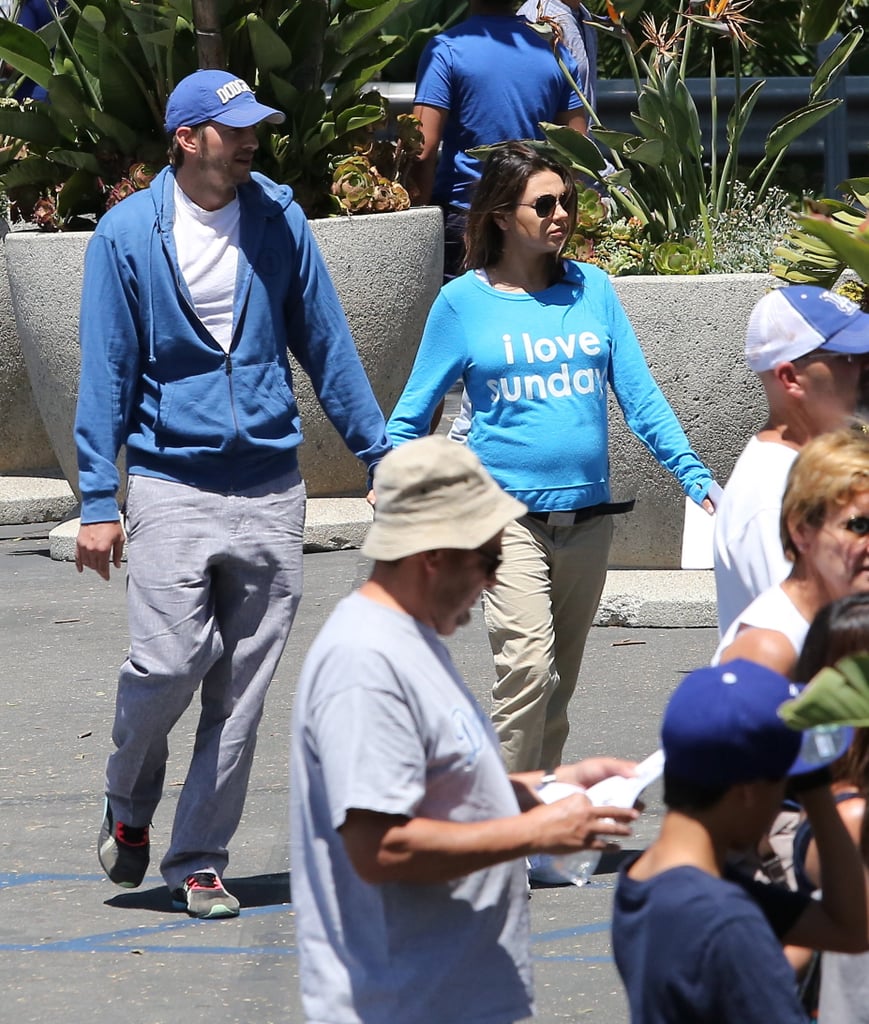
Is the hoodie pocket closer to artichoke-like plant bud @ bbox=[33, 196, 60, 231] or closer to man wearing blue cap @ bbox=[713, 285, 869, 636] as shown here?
Answer: man wearing blue cap @ bbox=[713, 285, 869, 636]

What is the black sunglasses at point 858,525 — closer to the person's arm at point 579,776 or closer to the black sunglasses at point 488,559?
the person's arm at point 579,776

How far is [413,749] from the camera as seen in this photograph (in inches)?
100

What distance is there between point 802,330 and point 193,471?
166cm

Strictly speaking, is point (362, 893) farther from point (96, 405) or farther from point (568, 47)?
point (568, 47)

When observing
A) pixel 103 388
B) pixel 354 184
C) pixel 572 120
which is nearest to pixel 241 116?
pixel 103 388

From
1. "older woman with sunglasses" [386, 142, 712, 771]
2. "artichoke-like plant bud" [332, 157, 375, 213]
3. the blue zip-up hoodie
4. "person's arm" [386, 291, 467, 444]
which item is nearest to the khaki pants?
"older woman with sunglasses" [386, 142, 712, 771]

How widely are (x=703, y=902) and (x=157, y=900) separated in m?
2.82

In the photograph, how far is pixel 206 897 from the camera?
15.3ft

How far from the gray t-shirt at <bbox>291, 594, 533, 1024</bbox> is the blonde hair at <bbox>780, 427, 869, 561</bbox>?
75 centimetres

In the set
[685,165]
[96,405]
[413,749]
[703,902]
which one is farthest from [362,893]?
[685,165]

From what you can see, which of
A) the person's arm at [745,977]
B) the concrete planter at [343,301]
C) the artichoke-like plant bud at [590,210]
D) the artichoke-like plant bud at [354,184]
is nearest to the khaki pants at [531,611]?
the person's arm at [745,977]

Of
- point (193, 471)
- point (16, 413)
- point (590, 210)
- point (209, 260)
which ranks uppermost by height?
point (209, 260)

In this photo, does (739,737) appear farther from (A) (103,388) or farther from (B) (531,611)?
(A) (103,388)

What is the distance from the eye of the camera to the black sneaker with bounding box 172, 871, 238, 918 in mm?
4672
